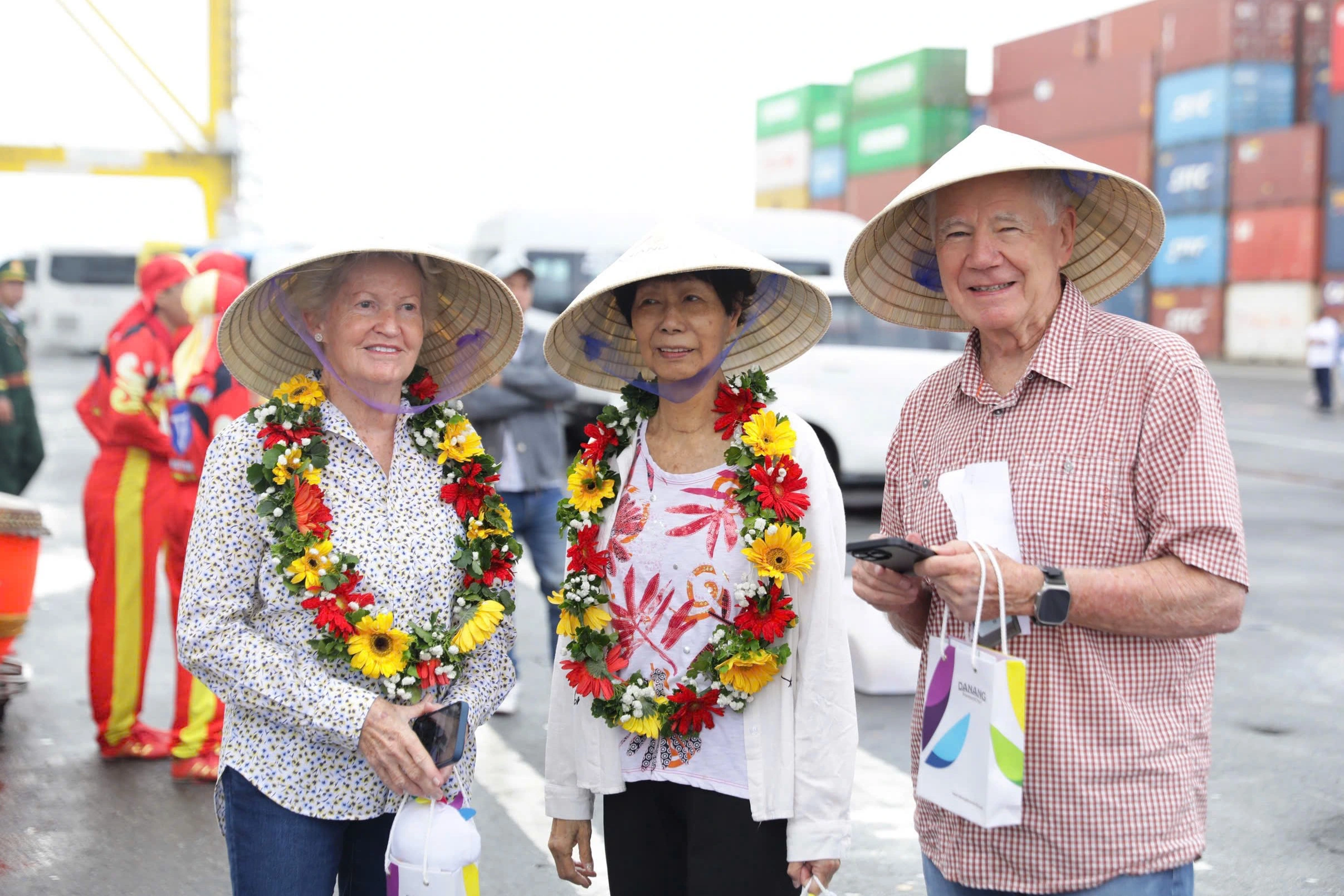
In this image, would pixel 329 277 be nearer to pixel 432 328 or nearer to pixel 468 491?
pixel 432 328

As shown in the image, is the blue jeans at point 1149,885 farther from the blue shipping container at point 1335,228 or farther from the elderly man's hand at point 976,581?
the blue shipping container at point 1335,228

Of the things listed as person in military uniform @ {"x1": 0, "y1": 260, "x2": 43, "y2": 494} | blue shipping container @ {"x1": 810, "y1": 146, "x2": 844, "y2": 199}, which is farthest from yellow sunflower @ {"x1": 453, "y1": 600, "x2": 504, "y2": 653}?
blue shipping container @ {"x1": 810, "y1": 146, "x2": 844, "y2": 199}

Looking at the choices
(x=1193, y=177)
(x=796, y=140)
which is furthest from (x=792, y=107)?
(x=1193, y=177)

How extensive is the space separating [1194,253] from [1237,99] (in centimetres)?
469

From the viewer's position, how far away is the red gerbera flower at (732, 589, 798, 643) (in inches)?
97.3

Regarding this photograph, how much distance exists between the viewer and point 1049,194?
2.32 meters

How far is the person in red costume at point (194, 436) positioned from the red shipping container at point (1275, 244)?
114ft

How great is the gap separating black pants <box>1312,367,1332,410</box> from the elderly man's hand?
76.8ft

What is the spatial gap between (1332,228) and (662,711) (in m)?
36.0

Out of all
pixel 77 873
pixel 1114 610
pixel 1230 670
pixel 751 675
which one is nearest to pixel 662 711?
pixel 751 675

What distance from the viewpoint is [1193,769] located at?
6.85ft

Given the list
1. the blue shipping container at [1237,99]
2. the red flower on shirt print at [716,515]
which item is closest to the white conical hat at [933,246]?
the red flower on shirt print at [716,515]

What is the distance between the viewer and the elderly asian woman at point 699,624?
2480 millimetres

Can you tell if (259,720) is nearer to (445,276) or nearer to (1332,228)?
(445,276)
